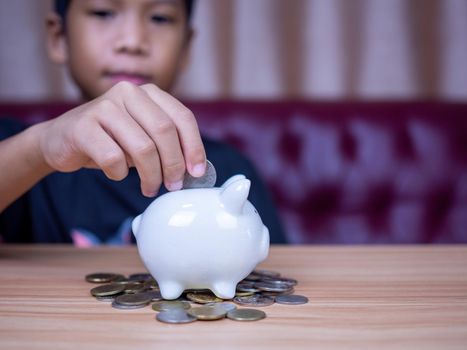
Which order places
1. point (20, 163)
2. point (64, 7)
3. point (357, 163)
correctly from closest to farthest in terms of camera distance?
point (20, 163) < point (64, 7) < point (357, 163)

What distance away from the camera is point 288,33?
5.53 feet

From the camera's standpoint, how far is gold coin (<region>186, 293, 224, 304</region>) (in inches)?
20.6

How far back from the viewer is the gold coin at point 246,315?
450mm

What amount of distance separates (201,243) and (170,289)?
0.05 m

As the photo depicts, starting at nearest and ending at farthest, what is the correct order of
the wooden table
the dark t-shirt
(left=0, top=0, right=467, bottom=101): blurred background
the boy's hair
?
the wooden table
the dark t-shirt
the boy's hair
(left=0, top=0, right=467, bottom=101): blurred background

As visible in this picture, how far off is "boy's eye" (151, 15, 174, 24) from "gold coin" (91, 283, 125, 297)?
28.5 inches

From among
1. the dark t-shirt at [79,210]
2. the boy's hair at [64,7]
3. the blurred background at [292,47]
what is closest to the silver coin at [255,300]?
the dark t-shirt at [79,210]

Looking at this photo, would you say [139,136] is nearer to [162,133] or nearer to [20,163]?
[162,133]

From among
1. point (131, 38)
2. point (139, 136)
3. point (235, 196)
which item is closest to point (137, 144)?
point (139, 136)

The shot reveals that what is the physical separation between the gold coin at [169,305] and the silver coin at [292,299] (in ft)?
0.27

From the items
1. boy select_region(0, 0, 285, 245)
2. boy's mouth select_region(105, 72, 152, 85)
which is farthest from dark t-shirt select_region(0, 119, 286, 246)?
boy's mouth select_region(105, 72, 152, 85)

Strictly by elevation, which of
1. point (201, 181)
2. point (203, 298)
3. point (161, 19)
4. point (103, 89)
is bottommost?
point (203, 298)

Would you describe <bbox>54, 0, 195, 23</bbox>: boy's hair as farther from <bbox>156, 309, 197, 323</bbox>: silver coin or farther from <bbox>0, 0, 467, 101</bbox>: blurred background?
<bbox>156, 309, 197, 323</bbox>: silver coin

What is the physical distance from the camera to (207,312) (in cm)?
46
